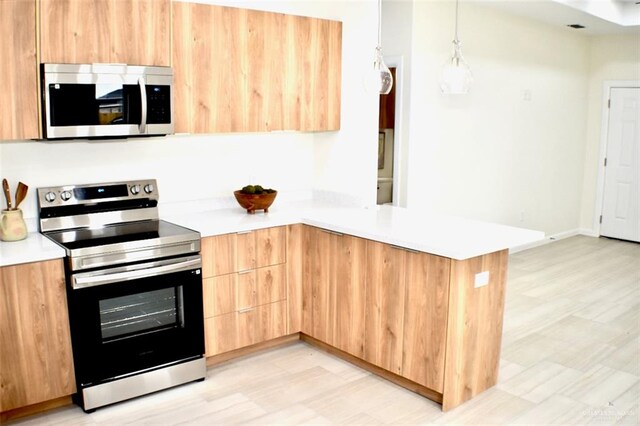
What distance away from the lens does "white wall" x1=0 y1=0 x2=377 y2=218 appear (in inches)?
139

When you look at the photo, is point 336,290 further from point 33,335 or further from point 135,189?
point 33,335

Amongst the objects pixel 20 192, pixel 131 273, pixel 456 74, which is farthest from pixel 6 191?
pixel 456 74

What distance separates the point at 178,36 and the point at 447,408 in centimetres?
253

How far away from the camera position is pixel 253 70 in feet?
12.6

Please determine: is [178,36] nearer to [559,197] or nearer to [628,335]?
[628,335]

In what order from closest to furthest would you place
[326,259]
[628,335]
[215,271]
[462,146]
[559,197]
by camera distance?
[215,271]
[326,259]
[628,335]
[462,146]
[559,197]

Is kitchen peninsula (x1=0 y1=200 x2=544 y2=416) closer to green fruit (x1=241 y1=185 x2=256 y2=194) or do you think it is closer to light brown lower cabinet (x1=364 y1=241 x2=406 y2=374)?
light brown lower cabinet (x1=364 y1=241 x2=406 y2=374)

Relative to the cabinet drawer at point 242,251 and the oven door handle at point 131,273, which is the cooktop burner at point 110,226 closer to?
the oven door handle at point 131,273

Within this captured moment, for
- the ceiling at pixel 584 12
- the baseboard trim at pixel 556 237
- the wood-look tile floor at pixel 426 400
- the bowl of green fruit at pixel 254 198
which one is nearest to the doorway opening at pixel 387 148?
the ceiling at pixel 584 12

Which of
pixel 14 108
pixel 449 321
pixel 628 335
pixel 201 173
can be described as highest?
pixel 14 108

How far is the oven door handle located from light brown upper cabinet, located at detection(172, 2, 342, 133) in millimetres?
824

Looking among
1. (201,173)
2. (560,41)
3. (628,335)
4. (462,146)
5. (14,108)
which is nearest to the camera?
(14,108)

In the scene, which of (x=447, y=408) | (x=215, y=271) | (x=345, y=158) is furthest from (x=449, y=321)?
(x=345, y=158)

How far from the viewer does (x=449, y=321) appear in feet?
10.1
